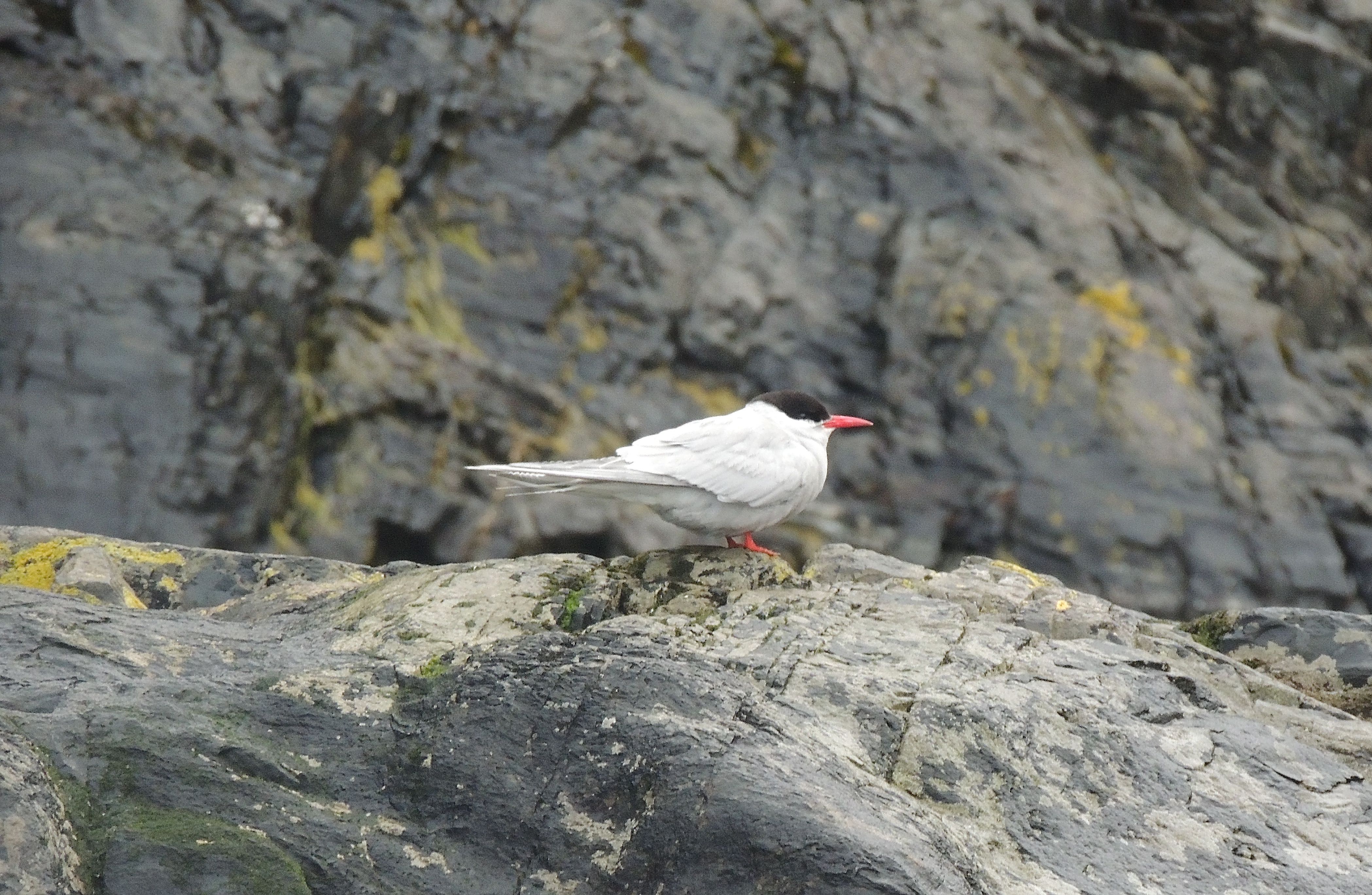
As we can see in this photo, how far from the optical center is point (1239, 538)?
14477 mm

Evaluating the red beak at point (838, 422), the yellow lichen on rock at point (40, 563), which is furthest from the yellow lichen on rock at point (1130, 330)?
the yellow lichen on rock at point (40, 563)

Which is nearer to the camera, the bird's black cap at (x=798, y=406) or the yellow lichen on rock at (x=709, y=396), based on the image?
the bird's black cap at (x=798, y=406)

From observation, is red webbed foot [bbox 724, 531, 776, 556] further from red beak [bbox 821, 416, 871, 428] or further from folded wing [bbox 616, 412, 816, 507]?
red beak [bbox 821, 416, 871, 428]

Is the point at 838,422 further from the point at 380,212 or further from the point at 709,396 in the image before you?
the point at 380,212

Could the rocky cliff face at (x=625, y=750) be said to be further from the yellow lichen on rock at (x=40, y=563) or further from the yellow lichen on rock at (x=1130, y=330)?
the yellow lichen on rock at (x=1130, y=330)

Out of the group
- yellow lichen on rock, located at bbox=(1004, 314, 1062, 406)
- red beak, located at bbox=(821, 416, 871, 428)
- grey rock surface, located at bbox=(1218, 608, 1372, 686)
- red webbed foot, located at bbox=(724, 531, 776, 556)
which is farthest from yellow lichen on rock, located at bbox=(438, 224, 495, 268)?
grey rock surface, located at bbox=(1218, 608, 1372, 686)

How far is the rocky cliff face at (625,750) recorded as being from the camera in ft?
14.0

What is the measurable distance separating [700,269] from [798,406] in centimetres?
758

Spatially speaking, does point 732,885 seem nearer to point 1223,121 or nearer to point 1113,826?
point 1113,826

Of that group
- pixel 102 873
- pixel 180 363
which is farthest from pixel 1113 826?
pixel 180 363

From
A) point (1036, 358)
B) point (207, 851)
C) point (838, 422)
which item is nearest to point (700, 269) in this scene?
point (1036, 358)

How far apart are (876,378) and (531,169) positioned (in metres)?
4.41

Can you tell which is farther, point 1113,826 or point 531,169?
point 531,169

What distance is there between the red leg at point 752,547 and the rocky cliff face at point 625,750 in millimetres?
654
